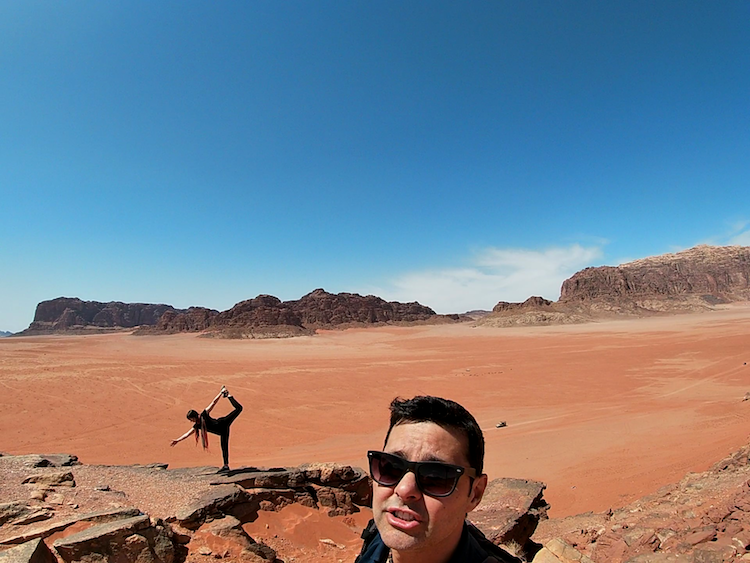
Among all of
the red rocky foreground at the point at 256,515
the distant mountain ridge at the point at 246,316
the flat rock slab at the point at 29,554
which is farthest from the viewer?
the distant mountain ridge at the point at 246,316

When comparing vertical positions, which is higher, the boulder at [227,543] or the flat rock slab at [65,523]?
the flat rock slab at [65,523]

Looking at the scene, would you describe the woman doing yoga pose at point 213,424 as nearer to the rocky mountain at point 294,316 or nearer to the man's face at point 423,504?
the man's face at point 423,504

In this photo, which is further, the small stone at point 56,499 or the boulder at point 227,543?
the small stone at point 56,499

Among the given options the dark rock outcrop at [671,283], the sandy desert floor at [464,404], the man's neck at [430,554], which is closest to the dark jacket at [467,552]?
the man's neck at [430,554]

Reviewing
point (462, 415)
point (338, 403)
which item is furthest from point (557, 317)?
point (462, 415)

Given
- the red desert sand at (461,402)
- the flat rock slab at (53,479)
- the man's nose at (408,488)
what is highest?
the man's nose at (408,488)

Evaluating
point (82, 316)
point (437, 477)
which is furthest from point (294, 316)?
point (82, 316)

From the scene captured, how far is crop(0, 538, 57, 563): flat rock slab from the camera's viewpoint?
2846 millimetres

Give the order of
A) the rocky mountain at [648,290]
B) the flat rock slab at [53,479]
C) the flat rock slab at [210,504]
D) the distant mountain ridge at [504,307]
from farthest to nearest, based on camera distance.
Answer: the rocky mountain at [648,290], the distant mountain ridge at [504,307], the flat rock slab at [53,479], the flat rock slab at [210,504]

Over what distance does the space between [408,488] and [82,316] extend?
19843 centimetres

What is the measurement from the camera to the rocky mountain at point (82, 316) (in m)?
149

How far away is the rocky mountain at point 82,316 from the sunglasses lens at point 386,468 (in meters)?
175

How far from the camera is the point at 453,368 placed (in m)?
27.7

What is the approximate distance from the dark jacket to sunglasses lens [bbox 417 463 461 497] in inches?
9.0
